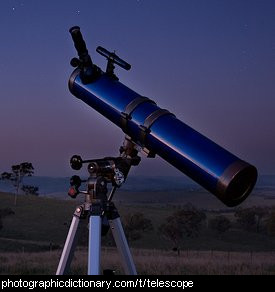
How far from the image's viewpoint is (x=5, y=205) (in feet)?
246

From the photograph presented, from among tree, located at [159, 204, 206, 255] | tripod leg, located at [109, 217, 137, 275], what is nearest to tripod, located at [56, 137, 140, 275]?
tripod leg, located at [109, 217, 137, 275]

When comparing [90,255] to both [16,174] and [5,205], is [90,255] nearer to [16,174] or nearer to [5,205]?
[5,205]

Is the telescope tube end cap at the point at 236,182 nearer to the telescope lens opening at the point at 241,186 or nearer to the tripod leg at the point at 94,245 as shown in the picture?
the telescope lens opening at the point at 241,186

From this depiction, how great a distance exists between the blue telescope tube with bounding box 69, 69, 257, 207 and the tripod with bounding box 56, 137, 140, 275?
439 mm

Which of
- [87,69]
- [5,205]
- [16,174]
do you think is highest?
[16,174]

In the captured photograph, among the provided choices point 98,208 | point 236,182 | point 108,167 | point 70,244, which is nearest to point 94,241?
point 98,208

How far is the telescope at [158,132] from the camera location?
17.7 feet

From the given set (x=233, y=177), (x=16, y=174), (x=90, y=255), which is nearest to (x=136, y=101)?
(x=233, y=177)

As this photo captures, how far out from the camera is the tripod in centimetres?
514

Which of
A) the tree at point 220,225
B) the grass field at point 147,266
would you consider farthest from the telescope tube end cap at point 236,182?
the tree at point 220,225

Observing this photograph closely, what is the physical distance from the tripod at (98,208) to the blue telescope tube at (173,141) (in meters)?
0.44

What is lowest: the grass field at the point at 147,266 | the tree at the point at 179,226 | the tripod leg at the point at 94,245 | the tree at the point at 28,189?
the tripod leg at the point at 94,245

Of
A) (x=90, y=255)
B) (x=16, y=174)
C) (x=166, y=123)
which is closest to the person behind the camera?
(x=90, y=255)
